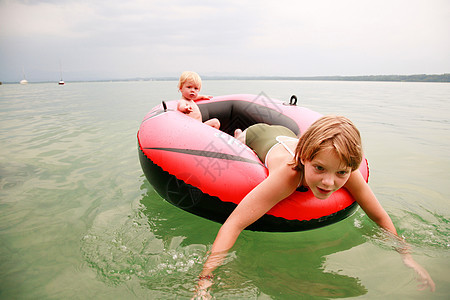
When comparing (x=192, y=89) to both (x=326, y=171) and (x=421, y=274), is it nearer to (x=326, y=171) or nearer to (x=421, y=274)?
(x=326, y=171)

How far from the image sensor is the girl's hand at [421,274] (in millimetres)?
1586

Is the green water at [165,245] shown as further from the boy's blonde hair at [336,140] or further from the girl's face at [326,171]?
the boy's blonde hair at [336,140]

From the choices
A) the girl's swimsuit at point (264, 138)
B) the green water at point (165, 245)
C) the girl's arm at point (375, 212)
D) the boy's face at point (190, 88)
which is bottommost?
the green water at point (165, 245)

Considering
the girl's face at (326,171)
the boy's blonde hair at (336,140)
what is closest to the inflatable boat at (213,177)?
the girl's face at (326,171)

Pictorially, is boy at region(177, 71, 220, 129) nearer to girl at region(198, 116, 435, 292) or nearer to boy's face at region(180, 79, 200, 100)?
boy's face at region(180, 79, 200, 100)

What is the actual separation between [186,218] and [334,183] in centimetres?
134

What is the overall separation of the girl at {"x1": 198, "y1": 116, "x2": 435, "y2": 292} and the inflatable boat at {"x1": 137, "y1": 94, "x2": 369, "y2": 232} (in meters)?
0.12

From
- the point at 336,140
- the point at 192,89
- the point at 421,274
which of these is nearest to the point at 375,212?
the point at 421,274

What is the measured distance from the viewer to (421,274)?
65.7 inches

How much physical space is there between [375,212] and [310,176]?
2.69 ft

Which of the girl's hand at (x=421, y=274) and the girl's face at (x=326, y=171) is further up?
the girl's face at (x=326, y=171)

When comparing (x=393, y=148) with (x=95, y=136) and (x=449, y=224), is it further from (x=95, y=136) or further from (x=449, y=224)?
(x=95, y=136)

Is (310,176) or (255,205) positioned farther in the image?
(255,205)

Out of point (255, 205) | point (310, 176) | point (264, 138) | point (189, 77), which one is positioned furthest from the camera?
point (189, 77)
